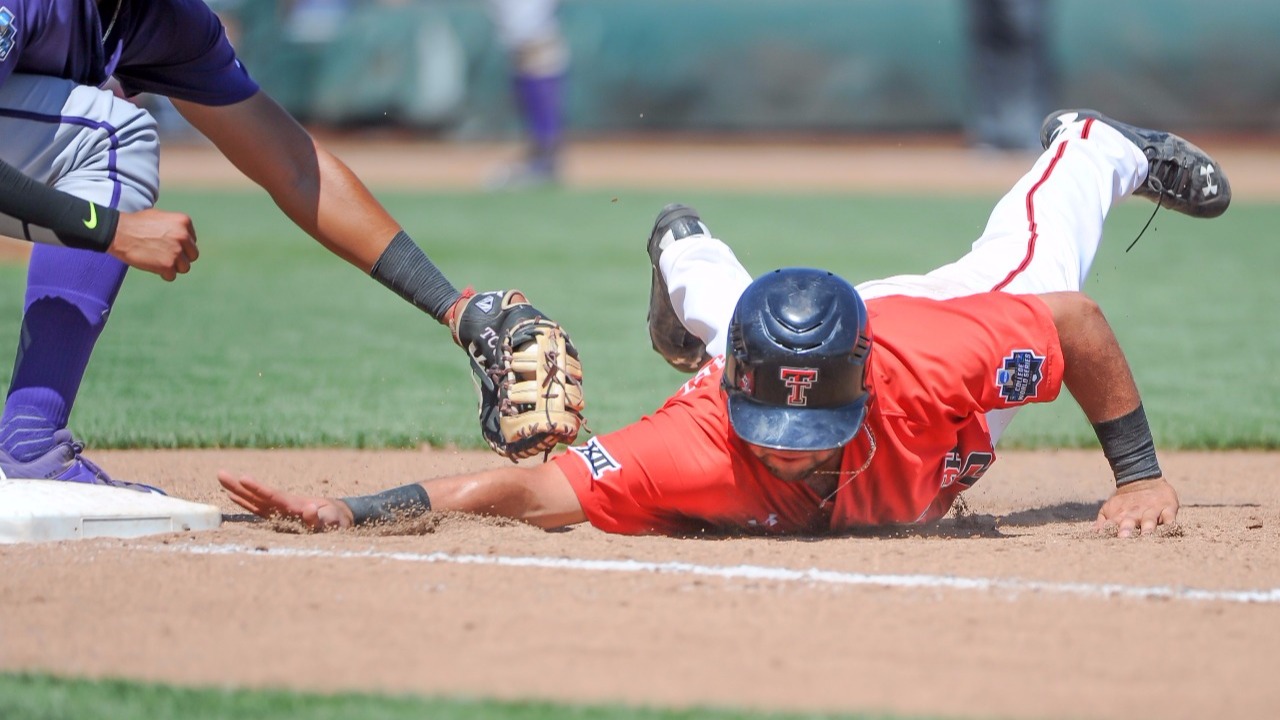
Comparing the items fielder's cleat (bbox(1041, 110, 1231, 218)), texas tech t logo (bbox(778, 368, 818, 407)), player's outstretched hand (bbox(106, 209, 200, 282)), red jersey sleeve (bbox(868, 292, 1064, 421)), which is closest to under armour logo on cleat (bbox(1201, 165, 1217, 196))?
fielder's cleat (bbox(1041, 110, 1231, 218))

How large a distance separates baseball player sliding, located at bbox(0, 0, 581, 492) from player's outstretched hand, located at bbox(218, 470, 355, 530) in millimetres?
391

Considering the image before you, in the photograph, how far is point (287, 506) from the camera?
3.36 m

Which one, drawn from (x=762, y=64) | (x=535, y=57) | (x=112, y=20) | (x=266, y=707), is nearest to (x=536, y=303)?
(x=112, y=20)

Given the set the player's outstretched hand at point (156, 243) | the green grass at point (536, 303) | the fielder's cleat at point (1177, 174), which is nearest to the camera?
the player's outstretched hand at point (156, 243)

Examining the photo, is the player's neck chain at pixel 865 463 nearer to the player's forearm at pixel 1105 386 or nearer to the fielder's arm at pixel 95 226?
the player's forearm at pixel 1105 386

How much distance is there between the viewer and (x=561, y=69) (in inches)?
548

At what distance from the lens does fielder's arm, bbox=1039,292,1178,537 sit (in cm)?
346

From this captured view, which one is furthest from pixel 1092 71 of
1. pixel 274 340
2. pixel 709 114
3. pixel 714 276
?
pixel 714 276

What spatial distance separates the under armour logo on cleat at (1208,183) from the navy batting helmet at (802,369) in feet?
5.68

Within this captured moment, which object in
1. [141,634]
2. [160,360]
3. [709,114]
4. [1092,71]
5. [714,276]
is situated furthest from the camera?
[709,114]

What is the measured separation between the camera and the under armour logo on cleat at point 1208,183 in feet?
14.7

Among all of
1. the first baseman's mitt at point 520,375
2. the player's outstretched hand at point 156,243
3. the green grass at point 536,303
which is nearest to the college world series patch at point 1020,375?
the first baseman's mitt at point 520,375

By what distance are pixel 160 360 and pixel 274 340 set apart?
0.69 m

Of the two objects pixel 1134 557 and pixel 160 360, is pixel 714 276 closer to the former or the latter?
pixel 1134 557
